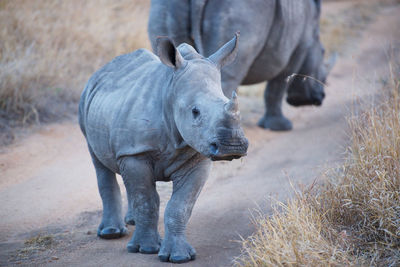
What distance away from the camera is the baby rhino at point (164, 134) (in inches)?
155

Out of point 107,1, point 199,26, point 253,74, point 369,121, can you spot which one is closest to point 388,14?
point 107,1

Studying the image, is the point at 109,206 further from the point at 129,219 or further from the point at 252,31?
the point at 252,31

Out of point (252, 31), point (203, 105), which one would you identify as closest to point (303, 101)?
point (252, 31)

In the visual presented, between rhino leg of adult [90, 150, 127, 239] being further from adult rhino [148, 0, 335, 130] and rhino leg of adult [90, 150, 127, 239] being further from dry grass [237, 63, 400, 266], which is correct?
adult rhino [148, 0, 335, 130]

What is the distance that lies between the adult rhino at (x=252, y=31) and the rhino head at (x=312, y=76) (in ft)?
0.05

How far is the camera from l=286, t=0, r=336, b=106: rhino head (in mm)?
8469

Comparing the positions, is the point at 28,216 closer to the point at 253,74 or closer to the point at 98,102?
the point at 98,102

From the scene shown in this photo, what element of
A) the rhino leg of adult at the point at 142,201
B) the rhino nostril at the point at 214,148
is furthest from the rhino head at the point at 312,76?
the rhino nostril at the point at 214,148

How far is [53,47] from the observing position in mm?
9602

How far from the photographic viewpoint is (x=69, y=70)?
9289mm

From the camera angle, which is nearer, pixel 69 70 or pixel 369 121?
pixel 369 121

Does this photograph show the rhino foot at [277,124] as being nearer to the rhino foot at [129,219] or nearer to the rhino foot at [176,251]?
the rhino foot at [129,219]

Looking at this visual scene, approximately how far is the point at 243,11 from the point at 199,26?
1.76ft

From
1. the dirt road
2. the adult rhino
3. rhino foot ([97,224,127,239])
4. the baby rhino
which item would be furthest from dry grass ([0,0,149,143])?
the baby rhino
